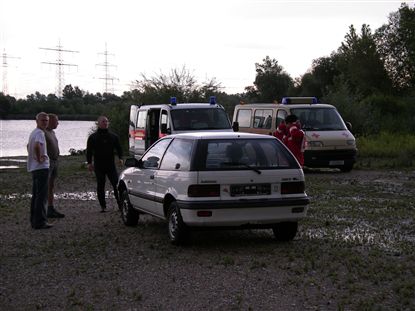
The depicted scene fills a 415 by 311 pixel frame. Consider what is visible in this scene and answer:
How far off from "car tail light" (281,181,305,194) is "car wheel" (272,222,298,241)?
19.4 inches

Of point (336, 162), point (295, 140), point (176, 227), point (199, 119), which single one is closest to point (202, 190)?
point (176, 227)

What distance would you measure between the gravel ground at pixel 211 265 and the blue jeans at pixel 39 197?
0.24 meters

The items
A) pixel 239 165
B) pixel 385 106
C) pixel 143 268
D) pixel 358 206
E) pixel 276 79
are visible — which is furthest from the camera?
pixel 276 79

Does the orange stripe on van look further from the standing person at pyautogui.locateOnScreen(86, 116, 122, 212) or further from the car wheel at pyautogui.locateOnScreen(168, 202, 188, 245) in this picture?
the car wheel at pyautogui.locateOnScreen(168, 202, 188, 245)

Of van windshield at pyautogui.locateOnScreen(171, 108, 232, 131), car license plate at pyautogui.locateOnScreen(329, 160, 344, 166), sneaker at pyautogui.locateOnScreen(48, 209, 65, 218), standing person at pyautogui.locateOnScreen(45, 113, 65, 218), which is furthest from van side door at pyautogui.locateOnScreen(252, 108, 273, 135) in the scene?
sneaker at pyautogui.locateOnScreen(48, 209, 65, 218)

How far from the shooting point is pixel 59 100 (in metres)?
82.2

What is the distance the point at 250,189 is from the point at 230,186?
0.91ft

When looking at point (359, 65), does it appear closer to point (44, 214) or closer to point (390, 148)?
point (390, 148)

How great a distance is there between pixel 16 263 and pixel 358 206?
24.0ft

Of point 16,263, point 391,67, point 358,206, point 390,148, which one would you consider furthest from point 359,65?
point 16,263

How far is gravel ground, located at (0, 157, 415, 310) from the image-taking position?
728 centimetres

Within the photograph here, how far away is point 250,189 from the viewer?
9.88 meters

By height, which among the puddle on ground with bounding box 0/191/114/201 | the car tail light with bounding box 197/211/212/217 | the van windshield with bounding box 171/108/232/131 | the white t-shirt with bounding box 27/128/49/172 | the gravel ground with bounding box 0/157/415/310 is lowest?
the puddle on ground with bounding box 0/191/114/201

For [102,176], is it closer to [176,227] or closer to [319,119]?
[176,227]
